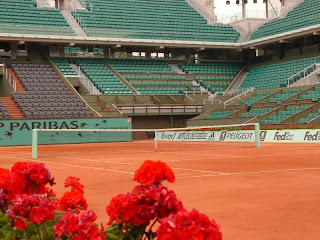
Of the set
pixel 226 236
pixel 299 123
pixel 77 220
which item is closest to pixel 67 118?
pixel 299 123

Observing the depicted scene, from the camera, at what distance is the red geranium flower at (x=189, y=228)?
91.3 inches

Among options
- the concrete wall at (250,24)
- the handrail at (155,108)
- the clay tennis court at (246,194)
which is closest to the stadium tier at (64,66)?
the handrail at (155,108)

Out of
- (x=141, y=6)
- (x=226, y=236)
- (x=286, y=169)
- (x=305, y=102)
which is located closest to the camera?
(x=226, y=236)

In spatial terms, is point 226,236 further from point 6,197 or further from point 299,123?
point 299,123

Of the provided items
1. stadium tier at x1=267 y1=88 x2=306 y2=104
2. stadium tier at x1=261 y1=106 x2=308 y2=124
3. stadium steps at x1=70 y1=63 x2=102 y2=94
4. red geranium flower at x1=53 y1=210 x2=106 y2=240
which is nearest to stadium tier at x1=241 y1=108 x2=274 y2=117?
stadium tier at x1=267 y1=88 x2=306 y2=104

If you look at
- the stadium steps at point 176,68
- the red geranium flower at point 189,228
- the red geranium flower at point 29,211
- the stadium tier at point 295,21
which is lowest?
the red geranium flower at point 29,211

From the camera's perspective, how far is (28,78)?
1850 inches

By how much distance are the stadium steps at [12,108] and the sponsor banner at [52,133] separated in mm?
2327

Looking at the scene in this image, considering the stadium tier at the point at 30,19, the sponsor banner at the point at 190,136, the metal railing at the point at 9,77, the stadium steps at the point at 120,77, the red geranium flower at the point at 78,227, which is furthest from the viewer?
the stadium tier at the point at 30,19

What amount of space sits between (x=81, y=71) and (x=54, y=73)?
2.72 m

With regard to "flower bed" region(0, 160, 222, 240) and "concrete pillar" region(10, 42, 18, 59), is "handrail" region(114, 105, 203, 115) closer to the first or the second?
"concrete pillar" region(10, 42, 18, 59)

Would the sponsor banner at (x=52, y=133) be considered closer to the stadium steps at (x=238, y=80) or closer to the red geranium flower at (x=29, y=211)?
the stadium steps at (x=238, y=80)

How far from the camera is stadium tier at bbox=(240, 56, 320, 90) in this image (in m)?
47.8

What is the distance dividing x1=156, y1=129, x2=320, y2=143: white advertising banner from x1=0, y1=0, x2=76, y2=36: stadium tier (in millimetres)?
16977
